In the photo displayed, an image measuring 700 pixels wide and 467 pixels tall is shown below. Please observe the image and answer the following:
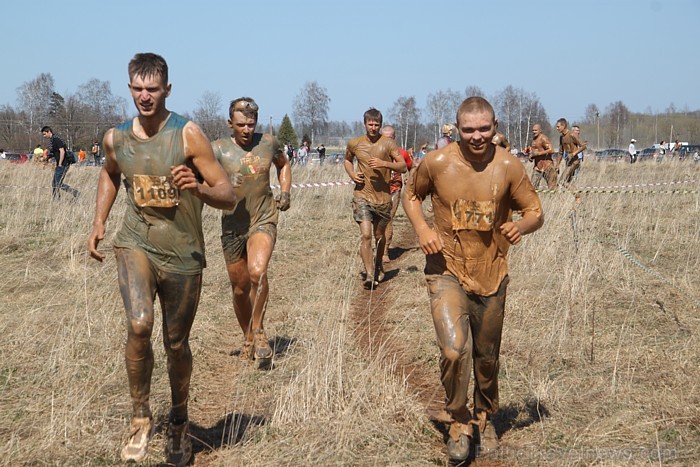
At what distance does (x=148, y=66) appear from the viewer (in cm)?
418

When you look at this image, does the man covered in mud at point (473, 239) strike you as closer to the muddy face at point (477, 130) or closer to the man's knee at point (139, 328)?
the muddy face at point (477, 130)

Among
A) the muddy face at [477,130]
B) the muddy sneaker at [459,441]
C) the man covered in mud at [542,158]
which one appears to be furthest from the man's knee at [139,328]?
the man covered in mud at [542,158]

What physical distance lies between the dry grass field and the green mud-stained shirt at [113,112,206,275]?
107 cm

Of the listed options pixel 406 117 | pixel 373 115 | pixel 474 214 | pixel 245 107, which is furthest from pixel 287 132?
pixel 474 214

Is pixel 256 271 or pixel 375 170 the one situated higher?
pixel 375 170

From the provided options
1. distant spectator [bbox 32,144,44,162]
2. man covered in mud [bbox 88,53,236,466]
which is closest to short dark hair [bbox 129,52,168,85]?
man covered in mud [bbox 88,53,236,466]

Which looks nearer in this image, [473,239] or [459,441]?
[459,441]

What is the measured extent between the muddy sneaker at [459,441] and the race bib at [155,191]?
6.73ft

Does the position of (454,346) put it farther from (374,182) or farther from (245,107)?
(374,182)

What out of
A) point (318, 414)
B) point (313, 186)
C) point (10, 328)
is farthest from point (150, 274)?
point (313, 186)

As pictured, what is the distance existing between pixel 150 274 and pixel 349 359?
7.67ft

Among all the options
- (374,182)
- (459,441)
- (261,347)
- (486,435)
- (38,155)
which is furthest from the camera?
(38,155)

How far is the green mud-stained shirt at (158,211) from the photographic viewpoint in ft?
13.7

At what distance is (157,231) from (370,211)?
19.7ft
